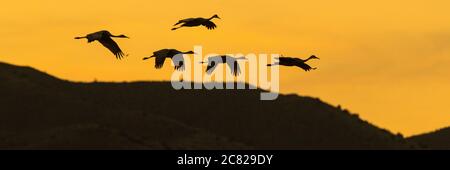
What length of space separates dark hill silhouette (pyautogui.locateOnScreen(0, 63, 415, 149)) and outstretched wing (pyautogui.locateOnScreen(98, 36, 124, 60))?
292 feet

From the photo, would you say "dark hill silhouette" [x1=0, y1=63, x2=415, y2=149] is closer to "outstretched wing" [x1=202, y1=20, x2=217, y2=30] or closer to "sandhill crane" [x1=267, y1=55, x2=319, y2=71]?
"outstretched wing" [x1=202, y1=20, x2=217, y2=30]

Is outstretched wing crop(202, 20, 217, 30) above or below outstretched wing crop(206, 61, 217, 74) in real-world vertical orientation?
above

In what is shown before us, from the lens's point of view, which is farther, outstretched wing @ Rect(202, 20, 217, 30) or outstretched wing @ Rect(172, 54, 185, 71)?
outstretched wing @ Rect(202, 20, 217, 30)

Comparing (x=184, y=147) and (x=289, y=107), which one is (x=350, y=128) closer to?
(x=289, y=107)

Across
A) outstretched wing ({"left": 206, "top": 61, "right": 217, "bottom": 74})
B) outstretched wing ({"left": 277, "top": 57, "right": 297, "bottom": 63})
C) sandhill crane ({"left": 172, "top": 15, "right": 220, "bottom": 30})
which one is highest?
sandhill crane ({"left": 172, "top": 15, "right": 220, "bottom": 30})

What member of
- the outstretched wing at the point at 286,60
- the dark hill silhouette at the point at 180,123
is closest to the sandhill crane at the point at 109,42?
the outstretched wing at the point at 286,60

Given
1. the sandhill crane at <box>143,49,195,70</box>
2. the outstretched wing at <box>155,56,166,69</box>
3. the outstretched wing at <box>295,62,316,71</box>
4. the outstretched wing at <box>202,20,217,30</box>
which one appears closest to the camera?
the outstretched wing at <box>155,56,166,69</box>

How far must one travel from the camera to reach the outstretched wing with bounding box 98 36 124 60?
69.1 metres

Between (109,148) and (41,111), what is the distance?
99.2ft

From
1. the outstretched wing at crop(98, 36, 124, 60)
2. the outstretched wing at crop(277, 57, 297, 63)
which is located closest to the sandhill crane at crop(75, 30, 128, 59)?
the outstretched wing at crop(98, 36, 124, 60)

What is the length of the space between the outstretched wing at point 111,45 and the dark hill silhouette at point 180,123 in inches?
3503

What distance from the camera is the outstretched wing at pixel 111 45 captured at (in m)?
69.1
